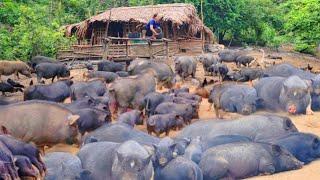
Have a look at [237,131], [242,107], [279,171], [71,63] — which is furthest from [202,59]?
[279,171]

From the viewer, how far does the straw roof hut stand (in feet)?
101

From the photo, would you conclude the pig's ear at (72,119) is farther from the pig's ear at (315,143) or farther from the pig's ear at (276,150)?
the pig's ear at (315,143)

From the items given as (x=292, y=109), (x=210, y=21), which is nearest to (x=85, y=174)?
(x=292, y=109)

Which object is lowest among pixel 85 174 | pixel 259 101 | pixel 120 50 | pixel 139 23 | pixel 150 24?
pixel 259 101

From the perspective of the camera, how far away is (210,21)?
4019cm

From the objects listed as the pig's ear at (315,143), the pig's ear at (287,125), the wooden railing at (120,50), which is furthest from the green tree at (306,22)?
the pig's ear at (315,143)

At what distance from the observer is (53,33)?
2695 centimetres

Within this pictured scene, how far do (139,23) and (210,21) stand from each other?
1033 centimetres

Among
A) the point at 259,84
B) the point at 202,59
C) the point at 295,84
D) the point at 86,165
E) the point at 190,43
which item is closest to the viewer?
the point at 86,165

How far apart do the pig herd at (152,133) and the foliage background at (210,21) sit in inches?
337

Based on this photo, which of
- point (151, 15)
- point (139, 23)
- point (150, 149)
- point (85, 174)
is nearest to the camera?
point (85, 174)

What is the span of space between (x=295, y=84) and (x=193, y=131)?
4458 millimetres

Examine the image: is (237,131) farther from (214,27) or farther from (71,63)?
(214,27)

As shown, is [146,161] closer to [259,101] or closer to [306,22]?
[259,101]
